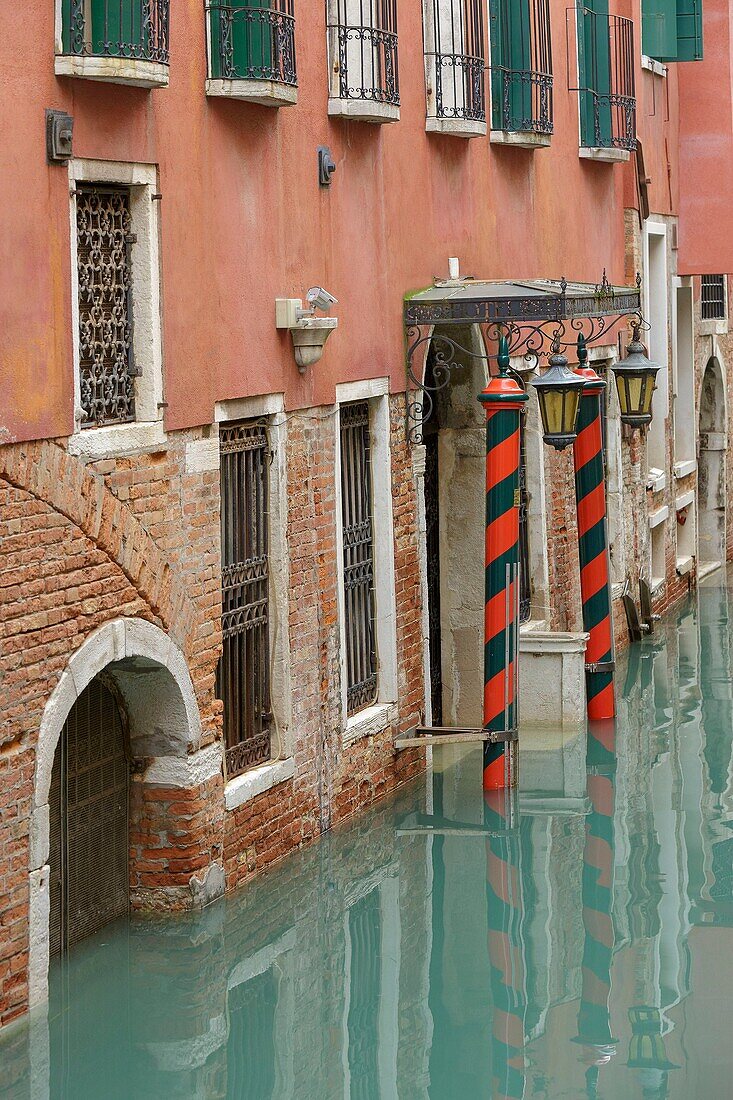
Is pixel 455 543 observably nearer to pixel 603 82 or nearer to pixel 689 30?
pixel 603 82

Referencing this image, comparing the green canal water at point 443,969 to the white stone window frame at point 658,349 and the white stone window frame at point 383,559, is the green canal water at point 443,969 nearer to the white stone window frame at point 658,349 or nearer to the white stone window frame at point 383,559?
the white stone window frame at point 383,559

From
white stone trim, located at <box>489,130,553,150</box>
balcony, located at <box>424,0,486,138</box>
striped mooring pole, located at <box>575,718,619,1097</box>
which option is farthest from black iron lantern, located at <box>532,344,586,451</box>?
white stone trim, located at <box>489,130,553,150</box>

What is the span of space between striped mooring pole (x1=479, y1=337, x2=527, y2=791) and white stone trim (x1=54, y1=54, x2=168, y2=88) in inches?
136

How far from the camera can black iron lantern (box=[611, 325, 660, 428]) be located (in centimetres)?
1305

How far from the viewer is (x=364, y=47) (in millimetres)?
10539

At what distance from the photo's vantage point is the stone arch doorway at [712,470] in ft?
71.9

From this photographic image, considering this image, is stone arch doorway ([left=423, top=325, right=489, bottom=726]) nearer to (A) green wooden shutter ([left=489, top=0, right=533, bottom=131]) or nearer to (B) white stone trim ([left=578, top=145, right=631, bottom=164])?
(A) green wooden shutter ([left=489, top=0, right=533, bottom=131])

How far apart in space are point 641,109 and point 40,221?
1089 cm

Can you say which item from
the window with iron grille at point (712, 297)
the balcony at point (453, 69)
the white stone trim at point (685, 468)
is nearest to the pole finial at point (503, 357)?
the balcony at point (453, 69)

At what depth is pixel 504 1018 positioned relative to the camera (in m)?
7.69

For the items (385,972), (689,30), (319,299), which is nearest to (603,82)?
(689,30)

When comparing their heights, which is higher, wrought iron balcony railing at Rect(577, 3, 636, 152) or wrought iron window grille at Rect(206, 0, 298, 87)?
wrought iron balcony railing at Rect(577, 3, 636, 152)

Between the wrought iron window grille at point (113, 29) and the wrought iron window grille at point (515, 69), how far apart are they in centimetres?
547

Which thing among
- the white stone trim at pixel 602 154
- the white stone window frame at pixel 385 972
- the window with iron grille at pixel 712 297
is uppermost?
the white stone trim at pixel 602 154
